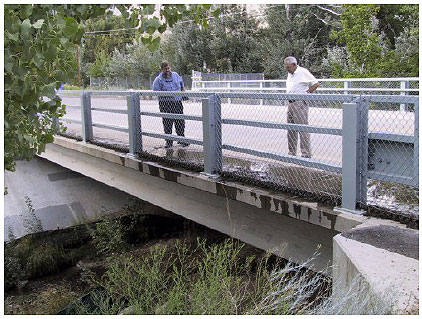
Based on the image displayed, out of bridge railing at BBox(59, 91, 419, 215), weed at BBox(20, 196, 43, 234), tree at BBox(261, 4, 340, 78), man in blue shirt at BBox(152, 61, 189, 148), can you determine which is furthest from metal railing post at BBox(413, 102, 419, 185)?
tree at BBox(261, 4, 340, 78)

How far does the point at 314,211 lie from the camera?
193 inches

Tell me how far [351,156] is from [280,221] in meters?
1.35

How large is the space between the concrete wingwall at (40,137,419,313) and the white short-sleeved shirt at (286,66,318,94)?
186cm

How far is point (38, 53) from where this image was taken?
280 cm

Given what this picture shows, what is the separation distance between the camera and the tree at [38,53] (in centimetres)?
281

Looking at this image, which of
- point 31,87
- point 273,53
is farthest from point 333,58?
point 31,87

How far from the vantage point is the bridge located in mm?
4074

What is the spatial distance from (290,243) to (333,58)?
56.1 feet

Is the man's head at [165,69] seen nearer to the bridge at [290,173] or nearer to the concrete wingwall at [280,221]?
the bridge at [290,173]

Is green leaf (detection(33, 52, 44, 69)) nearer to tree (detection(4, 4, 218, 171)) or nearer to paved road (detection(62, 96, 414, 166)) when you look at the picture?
tree (detection(4, 4, 218, 171))

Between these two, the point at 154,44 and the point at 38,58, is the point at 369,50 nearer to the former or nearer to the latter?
the point at 154,44

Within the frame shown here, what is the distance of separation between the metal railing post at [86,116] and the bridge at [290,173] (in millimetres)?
429

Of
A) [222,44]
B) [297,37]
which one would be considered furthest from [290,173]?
[222,44]

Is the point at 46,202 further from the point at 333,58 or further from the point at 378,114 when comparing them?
the point at 333,58
